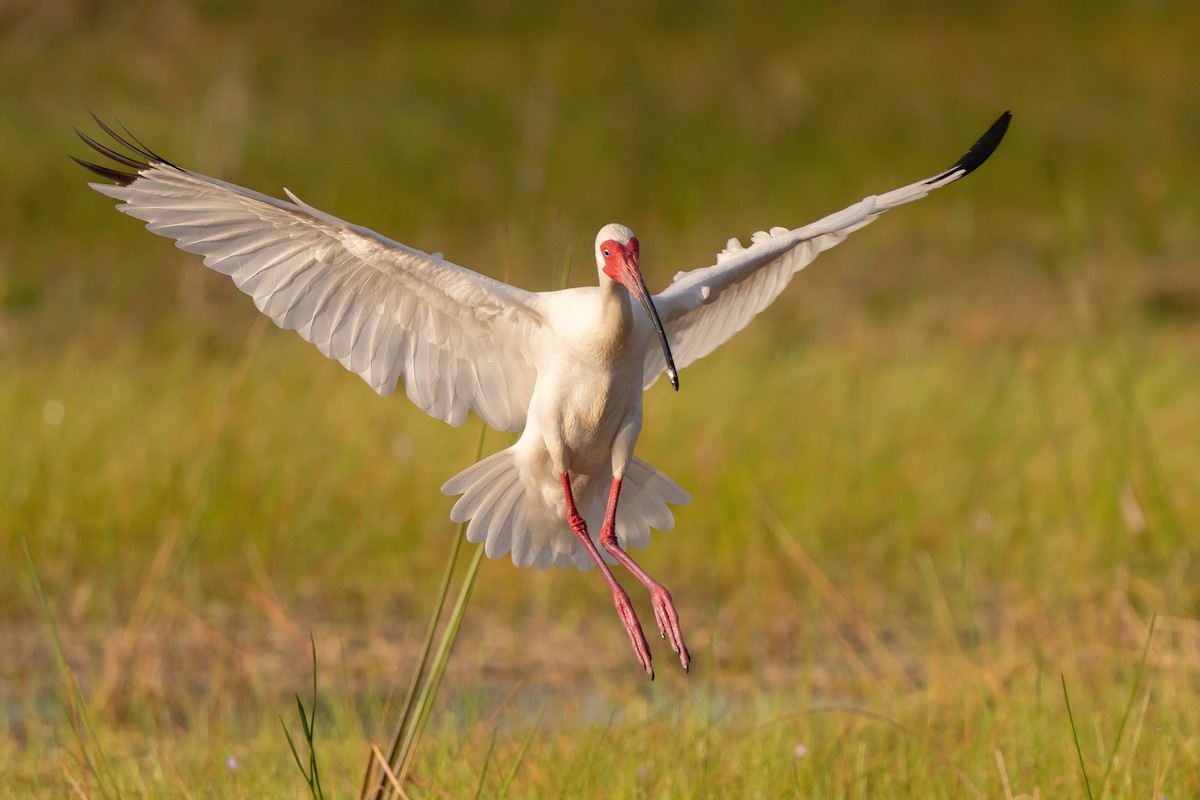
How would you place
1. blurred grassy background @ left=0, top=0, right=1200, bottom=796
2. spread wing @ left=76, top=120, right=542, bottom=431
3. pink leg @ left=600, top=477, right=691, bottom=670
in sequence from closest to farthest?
pink leg @ left=600, top=477, right=691, bottom=670 → spread wing @ left=76, top=120, right=542, bottom=431 → blurred grassy background @ left=0, top=0, right=1200, bottom=796

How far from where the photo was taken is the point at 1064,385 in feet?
21.1

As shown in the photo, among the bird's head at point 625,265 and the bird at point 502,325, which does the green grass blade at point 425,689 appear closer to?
the bird at point 502,325

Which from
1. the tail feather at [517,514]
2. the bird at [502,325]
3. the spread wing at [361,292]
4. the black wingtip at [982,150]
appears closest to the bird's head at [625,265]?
the bird at [502,325]

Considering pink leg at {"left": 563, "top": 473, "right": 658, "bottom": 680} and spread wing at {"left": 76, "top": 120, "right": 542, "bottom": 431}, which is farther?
spread wing at {"left": 76, "top": 120, "right": 542, "bottom": 431}

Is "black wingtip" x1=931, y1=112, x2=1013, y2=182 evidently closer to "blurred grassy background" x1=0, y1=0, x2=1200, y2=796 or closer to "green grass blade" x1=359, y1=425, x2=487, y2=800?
"blurred grassy background" x1=0, y1=0, x2=1200, y2=796

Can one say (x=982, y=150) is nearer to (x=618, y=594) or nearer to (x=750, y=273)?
(x=750, y=273)

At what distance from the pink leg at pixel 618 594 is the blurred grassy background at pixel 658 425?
41 cm

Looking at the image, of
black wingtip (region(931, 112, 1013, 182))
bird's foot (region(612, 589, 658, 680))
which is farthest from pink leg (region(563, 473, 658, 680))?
black wingtip (region(931, 112, 1013, 182))

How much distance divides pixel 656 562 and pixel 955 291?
5453 mm

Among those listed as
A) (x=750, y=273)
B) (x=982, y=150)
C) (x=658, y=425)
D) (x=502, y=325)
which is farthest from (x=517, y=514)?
(x=658, y=425)

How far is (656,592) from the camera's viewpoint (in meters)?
1.81

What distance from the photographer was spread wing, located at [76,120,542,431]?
6.35 ft

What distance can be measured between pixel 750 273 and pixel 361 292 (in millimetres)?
514

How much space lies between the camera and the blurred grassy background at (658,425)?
3.33 metres
